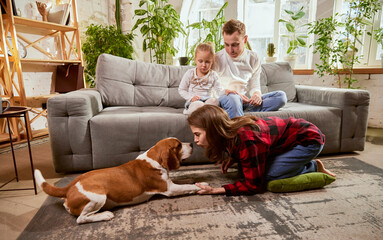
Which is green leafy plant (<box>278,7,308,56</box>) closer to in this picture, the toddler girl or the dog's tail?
the toddler girl

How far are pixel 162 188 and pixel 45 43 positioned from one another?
3154 millimetres

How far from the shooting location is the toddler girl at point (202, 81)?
2.05 meters

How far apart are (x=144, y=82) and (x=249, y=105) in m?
1.15

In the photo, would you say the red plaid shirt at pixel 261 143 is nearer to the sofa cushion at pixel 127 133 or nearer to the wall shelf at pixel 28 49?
the sofa cushion at pixel 127 133

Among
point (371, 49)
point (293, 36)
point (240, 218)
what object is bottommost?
point (240, 218)

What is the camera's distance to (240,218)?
1269 millimetres

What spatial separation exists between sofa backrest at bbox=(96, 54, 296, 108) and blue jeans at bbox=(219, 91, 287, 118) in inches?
25.8

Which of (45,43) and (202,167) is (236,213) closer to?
(202,167)

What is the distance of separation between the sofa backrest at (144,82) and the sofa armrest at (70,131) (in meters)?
0.54

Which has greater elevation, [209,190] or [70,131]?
[70,131]

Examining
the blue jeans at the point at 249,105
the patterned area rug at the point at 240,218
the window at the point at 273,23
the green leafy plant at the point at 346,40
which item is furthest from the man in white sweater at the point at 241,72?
the window at the point at 273,23

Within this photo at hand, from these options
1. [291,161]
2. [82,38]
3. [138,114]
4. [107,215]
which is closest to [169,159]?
[107,215]

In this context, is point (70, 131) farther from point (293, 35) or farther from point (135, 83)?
point (293, 35)

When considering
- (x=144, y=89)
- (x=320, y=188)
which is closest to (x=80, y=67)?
(x=144, y=89)
